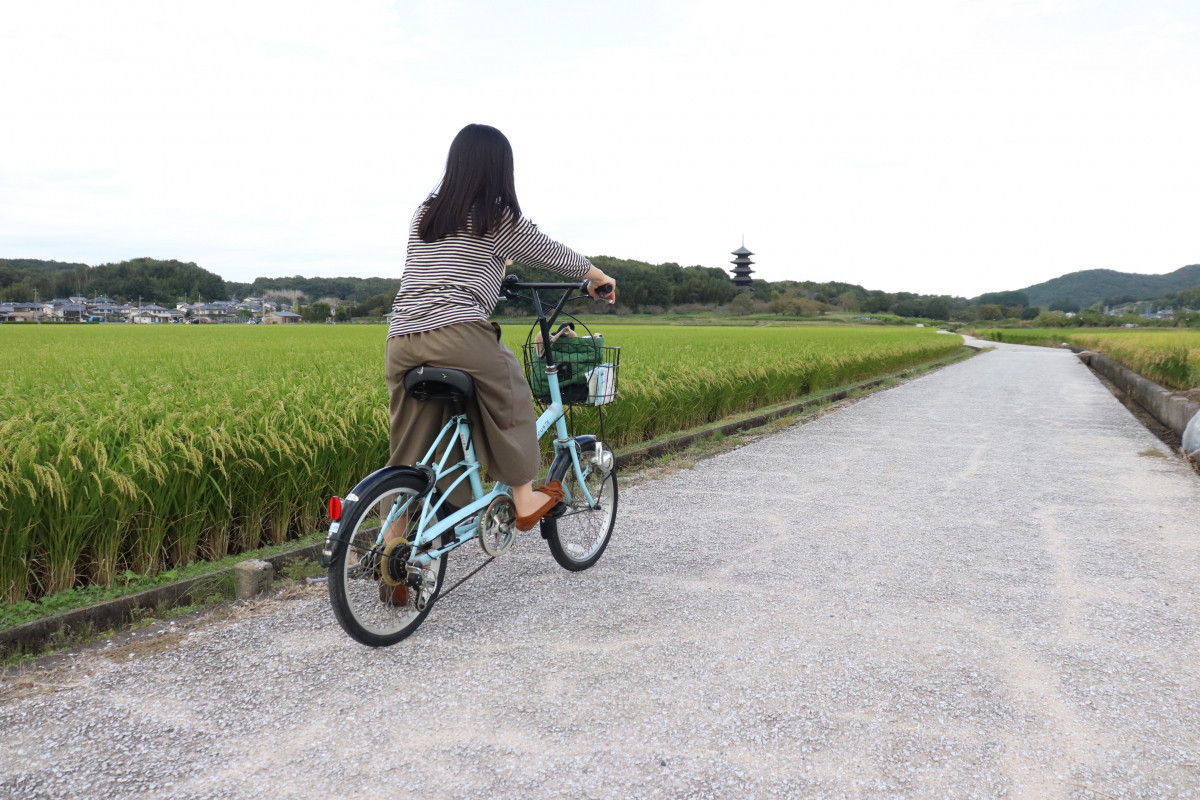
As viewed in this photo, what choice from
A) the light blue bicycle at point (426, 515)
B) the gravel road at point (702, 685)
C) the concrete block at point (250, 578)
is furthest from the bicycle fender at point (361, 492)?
the concrete block at point (250, 578)

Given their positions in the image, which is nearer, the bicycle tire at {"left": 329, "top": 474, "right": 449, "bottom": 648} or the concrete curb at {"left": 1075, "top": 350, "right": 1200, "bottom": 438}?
the bicycle tire at {"left": 329, "top": 474, "right": 449, "bottom": 648}

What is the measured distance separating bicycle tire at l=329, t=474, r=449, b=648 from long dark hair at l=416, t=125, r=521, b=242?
3.02ft

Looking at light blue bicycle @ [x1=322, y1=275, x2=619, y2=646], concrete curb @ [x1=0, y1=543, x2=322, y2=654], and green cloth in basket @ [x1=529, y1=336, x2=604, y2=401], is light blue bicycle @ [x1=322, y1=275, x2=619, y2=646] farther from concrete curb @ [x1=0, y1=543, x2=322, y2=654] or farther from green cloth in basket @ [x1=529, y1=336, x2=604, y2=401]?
concrete curb @ [x1=0, y1=543, x2=322, y2=654]

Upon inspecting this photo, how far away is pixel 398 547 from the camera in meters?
2.64

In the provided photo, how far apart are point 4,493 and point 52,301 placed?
109 metres

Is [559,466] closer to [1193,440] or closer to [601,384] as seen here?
[601,384]

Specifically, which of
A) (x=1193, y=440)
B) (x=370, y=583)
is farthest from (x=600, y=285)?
(x=1193, y=440)

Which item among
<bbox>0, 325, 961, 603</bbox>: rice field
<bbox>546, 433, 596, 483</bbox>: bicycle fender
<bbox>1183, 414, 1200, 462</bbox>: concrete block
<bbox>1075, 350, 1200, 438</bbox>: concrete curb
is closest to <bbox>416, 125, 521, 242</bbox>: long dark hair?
<bbox>546, 433, 596, 483</bbox>: bicycle fender

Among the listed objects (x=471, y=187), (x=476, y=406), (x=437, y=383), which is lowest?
(x=476, y=406)

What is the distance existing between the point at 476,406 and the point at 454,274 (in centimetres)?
50

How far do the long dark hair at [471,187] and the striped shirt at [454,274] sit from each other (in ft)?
0.17

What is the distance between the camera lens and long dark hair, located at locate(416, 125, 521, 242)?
8.77 ft

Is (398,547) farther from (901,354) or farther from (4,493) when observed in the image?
(901,354)

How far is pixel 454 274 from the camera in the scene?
2.72 m
